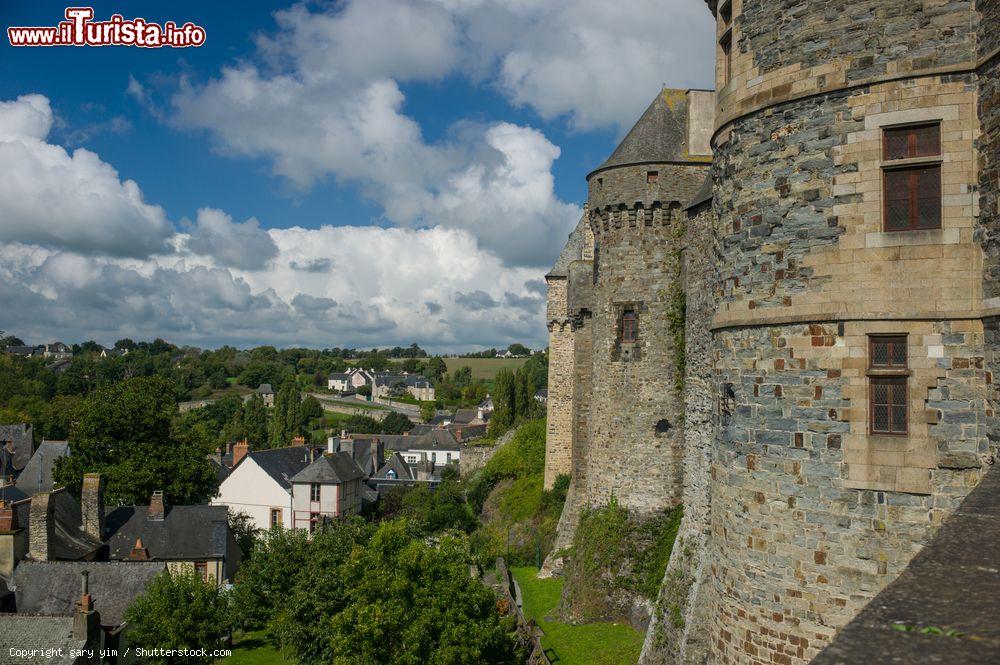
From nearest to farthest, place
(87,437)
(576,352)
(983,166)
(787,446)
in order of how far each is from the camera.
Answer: (983,166) < (787,446) < (576,352) < (87,437)

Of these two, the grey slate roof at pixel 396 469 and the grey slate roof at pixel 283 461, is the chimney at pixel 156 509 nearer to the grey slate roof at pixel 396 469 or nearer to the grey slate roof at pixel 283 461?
the grey slate roof at pixel 283 461

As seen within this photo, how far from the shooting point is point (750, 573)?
9.53 meters

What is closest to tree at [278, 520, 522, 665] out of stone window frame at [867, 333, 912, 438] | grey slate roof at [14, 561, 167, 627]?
grey slate roof at [14, 561, 167, 627]

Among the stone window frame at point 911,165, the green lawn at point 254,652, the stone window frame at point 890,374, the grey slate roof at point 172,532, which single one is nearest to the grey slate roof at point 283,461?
the grey slate roof at point 172,532

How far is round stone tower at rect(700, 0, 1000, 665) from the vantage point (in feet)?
27.0

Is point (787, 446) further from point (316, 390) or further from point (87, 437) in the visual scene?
point (316, 390)

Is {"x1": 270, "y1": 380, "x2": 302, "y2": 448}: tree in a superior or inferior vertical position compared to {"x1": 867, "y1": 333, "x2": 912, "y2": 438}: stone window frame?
inferior

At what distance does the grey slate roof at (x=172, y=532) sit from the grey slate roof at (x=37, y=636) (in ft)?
49.9

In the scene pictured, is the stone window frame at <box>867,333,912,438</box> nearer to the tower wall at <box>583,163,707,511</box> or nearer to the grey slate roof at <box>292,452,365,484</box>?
the tower wall at <box>583,163,707,511</box>

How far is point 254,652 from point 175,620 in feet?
25.1

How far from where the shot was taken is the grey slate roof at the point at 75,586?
25.7 meters

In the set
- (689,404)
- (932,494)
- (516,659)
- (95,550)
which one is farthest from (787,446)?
(95,550)

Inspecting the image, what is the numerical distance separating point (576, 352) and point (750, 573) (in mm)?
18676

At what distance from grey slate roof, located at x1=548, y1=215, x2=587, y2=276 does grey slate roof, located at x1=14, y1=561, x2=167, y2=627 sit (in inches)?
851
